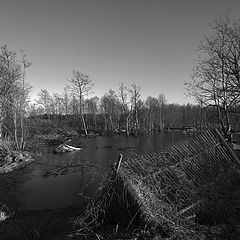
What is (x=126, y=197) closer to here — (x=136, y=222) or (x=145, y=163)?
(x=136, y=222)

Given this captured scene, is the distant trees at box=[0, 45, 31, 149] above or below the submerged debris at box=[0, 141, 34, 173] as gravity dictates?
above

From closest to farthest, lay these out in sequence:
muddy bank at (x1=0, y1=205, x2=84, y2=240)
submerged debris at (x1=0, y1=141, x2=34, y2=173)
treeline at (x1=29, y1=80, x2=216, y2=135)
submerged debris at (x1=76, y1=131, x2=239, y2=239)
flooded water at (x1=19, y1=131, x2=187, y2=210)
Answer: submerged debris at (x1=76, y1=131, x2=239, y2=239) → muddy bank at (x1=0, y1=205, x2=84, y2=240) → flooded water at (x1=19, y1=131, x2=187, y2=210) → submerged debris at (x1=0, y1=141, x2=34, y2=173) → treeline at (x1=29, y1=80, x2=216, y2=135)

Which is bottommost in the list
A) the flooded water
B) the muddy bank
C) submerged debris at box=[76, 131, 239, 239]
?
the flooded water

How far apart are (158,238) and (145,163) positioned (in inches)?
68.2

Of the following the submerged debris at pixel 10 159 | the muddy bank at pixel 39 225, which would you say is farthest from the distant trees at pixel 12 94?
the muddy bank at pixel 39 225

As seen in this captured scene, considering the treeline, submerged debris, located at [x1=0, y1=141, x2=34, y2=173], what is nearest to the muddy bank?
submerged debris, located at [x1=0, y1=141, x2=34, y2=173]

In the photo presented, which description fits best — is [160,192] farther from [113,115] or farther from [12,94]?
[113,115]

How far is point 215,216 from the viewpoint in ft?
14.8

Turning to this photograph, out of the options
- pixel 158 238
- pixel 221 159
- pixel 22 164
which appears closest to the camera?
pixel 158 238

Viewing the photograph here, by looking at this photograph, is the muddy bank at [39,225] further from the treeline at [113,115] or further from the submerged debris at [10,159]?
the treeline at [113,115]

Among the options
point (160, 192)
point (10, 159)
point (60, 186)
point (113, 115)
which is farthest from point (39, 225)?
point (113, 115)

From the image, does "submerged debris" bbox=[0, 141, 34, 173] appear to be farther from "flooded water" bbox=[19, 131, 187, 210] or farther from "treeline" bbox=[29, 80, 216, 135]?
"treeline" bbox=[29, 80, 216, 135]

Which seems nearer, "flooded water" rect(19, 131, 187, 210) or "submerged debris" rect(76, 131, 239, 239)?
"submerged debris" rect(76, 131, 239, 239)

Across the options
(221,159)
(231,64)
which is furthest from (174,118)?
(221,159)
